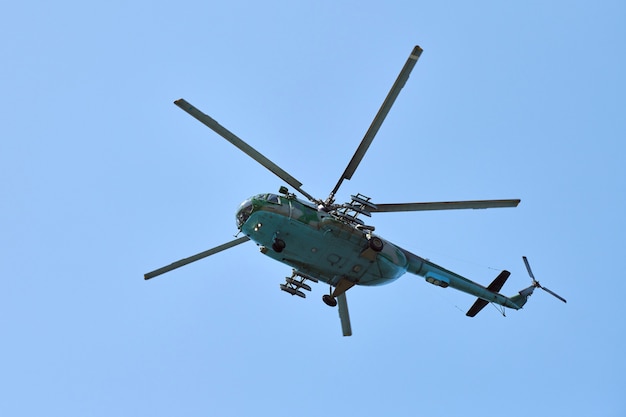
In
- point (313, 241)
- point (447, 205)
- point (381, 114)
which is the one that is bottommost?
point (313, 241)

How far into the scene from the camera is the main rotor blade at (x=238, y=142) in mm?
22562

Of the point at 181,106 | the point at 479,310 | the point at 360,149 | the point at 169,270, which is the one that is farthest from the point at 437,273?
the point at 181,106

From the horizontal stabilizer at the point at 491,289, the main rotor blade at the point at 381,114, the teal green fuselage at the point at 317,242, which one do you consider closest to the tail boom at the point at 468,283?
the horizontal stabilizer at the point at 491,289

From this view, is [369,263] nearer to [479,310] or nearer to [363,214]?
→ [363,214]

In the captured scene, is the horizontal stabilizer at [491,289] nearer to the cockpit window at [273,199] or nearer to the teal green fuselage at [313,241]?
the teal green fuselage at [313,241]

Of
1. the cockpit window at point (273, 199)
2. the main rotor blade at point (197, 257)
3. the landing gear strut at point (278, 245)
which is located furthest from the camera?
the main rotor blade at point (197, 257)

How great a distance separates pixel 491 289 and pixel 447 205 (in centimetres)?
587

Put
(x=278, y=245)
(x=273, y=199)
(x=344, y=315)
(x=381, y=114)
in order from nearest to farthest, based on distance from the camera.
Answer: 1. (x=381, y=114)
2. (x=278, y=245)
3. (x=273, y=199)
4. (x=344, y=315)

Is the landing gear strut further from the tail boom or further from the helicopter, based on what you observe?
the tail boom

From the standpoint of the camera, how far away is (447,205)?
25.8 metres

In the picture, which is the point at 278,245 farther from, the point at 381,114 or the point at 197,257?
the point at 381,114

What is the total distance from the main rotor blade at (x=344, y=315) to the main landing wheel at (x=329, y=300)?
697 millimetres

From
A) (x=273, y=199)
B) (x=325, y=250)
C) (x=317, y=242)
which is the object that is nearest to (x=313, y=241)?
(x=317, y=242)

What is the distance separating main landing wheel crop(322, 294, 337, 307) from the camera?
87.9 feet
